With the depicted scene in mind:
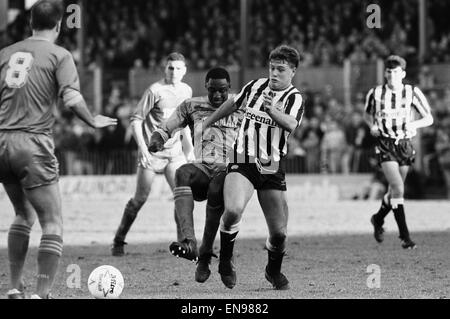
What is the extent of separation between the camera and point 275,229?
31.1 feet

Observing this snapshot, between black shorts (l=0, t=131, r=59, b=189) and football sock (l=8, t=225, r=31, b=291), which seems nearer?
black shorts (l=0, t=131, r=59, b=189)

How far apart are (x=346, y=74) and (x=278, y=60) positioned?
17416 mm

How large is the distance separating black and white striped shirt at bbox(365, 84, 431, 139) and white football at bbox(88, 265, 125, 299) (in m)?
5.89

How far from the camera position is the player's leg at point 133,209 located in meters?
12.9

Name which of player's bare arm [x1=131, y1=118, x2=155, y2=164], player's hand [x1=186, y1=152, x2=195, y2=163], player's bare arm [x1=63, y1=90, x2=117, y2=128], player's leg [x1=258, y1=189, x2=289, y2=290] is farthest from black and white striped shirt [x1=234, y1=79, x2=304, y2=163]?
player's bare arm [x1=131, y1=118, x2=155, y2=164]

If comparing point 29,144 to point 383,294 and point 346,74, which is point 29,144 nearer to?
point 383,294

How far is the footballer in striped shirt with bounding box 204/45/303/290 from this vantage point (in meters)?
9.40

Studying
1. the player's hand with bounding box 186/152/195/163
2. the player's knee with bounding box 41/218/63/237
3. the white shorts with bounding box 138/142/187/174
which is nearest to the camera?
the player's knee with bounding box 41/218/63/237

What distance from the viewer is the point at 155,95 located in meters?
12.8

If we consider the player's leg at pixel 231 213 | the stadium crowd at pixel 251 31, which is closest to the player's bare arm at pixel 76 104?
the player's leg at pixel 231 213

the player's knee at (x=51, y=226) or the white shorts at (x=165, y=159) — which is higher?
the white shorts at (x=165, y=159)

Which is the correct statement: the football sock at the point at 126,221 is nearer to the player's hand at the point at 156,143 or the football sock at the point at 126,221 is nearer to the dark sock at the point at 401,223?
the player's hand at the point at 156,143

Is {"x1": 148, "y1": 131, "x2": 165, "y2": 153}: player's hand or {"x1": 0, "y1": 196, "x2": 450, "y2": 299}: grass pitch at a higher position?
{"x1": 148, "y1": 131, "x2": 165, "y2": 153}: player's hand

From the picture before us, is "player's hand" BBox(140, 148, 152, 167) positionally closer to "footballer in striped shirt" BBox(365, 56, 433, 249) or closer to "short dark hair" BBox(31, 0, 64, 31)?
"footballer in striped shirt" BBox(365, 56, 433, 249)
